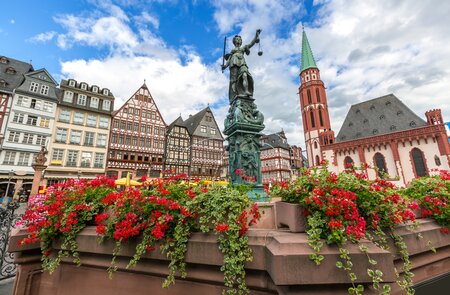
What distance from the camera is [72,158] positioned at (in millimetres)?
27688

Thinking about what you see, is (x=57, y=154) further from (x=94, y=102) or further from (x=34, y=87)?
Result: (x=34, y=87)

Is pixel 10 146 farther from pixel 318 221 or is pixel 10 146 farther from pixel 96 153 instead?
pixel 318 221

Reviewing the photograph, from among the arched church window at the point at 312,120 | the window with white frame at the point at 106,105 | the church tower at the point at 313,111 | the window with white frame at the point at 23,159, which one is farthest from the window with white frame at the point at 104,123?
the arched church window at the point at 312,120

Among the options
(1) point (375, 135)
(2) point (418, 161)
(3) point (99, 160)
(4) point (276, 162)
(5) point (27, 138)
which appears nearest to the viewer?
(5) point (27, 138)

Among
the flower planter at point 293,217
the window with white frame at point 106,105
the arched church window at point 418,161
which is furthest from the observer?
the window with white frame at point 106,105

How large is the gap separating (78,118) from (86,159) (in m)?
6.15

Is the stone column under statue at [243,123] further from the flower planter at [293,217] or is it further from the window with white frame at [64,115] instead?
the window with white frame at [64,115]

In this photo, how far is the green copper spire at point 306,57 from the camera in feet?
162

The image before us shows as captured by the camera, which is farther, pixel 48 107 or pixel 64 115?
pixel 64 115

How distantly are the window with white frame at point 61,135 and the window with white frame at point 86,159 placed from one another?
294 centimetres

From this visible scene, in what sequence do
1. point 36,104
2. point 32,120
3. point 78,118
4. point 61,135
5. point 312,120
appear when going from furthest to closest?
point 312,120, point 78,118, point 61,135, point 36,104, point 32,120

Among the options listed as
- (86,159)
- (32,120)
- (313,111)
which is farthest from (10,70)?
(313,111)

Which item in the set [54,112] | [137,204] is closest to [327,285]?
[137,204]

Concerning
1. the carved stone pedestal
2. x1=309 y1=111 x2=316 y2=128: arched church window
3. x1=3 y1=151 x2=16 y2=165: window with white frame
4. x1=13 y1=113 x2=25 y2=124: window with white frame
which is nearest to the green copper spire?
x1=309 y1=111 x2=316 y2=128: arched church window
